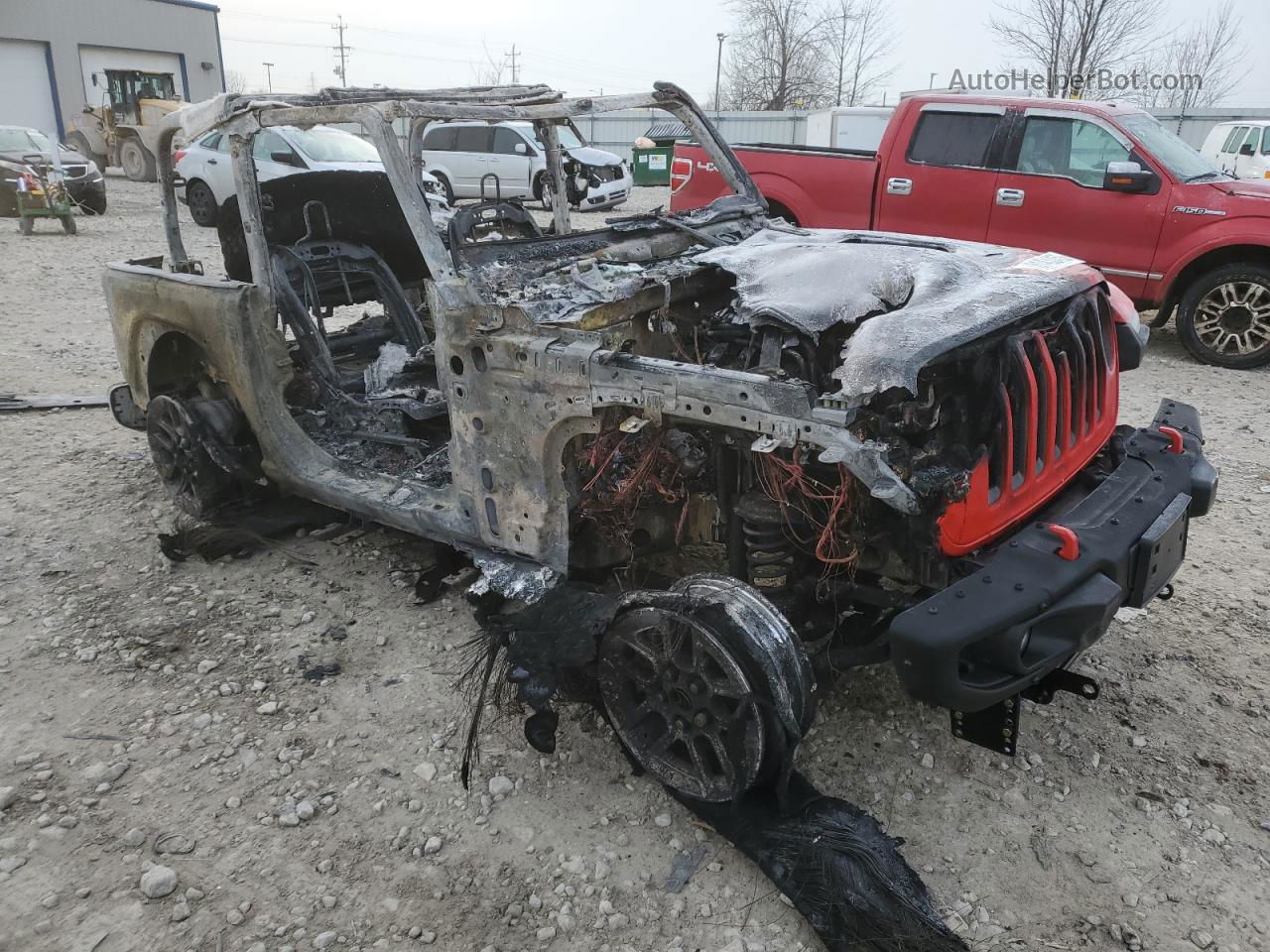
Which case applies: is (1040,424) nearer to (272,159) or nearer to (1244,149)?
(272,159)

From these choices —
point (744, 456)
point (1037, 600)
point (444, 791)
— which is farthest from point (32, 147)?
point (1037, 600)

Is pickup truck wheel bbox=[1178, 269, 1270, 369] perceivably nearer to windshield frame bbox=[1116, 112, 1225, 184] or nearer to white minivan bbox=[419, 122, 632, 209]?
windshield frame bbox=[1116, 112, 1225, 184]

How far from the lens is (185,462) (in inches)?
173

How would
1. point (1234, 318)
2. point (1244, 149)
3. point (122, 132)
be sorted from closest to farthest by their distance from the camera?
point (1234, 318), point (1244, 149), point (122, 132)

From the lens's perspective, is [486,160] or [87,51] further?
[87,51]

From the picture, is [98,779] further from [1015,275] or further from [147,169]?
[147,169]

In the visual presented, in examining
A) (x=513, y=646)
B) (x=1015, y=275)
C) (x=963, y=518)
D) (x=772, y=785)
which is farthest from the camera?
(x=1015, y=275)

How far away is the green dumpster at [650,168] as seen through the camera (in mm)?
20016

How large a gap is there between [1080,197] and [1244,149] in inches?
326

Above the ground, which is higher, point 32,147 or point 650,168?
point 32,147

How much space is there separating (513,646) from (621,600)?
1.22ft

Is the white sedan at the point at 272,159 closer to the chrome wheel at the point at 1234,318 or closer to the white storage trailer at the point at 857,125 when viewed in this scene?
the white storage trailer at the point at 857,125

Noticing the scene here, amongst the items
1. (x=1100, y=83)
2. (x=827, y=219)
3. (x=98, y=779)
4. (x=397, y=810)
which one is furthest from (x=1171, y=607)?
(x=1100, y=83)

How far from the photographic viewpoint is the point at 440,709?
3271mm
